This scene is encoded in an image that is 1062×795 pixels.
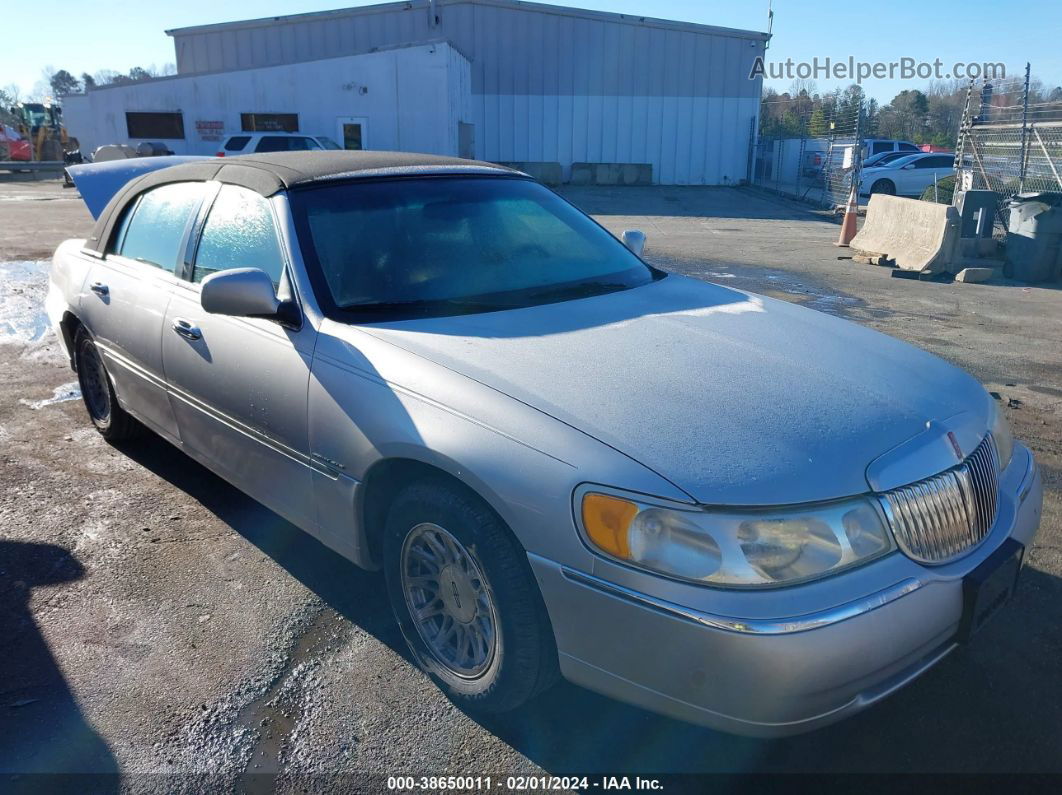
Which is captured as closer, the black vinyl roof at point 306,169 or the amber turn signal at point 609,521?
the amber turn signal at point 609,521

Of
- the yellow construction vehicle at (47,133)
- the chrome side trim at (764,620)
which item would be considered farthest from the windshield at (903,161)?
the yellow construction vehicle at (47,133)

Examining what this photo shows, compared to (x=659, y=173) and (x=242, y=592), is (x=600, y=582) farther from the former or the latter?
(x=659, y=173)

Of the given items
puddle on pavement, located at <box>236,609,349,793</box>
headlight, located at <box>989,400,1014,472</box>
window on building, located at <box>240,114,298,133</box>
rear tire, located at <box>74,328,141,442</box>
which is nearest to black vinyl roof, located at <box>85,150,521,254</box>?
rear tire, located at <box>74,328,141,442</box>

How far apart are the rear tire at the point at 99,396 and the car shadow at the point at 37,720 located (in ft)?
4.43

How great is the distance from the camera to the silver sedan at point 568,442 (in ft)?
6.84

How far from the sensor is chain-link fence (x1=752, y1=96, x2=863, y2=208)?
22062mm

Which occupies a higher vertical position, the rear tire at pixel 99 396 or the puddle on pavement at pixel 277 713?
the rear tire at pixel 99 396

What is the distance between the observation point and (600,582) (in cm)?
213

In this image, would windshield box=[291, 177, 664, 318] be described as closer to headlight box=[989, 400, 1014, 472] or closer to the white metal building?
headlight box=[989, 400, 1014, 472]

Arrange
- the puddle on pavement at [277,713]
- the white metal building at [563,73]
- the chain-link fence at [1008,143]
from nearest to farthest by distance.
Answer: the puddle on pavement at [277,713], the chain-link fence at [1008,143], the white metal building at [563,73]

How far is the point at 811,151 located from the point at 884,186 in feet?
12.8

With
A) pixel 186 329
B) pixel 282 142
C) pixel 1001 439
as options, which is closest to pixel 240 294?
pixel 186 329

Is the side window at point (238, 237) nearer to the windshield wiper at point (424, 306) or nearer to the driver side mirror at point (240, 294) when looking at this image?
the driver side mirror at point (240, 294)

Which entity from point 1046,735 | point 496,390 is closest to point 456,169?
point 496,390
